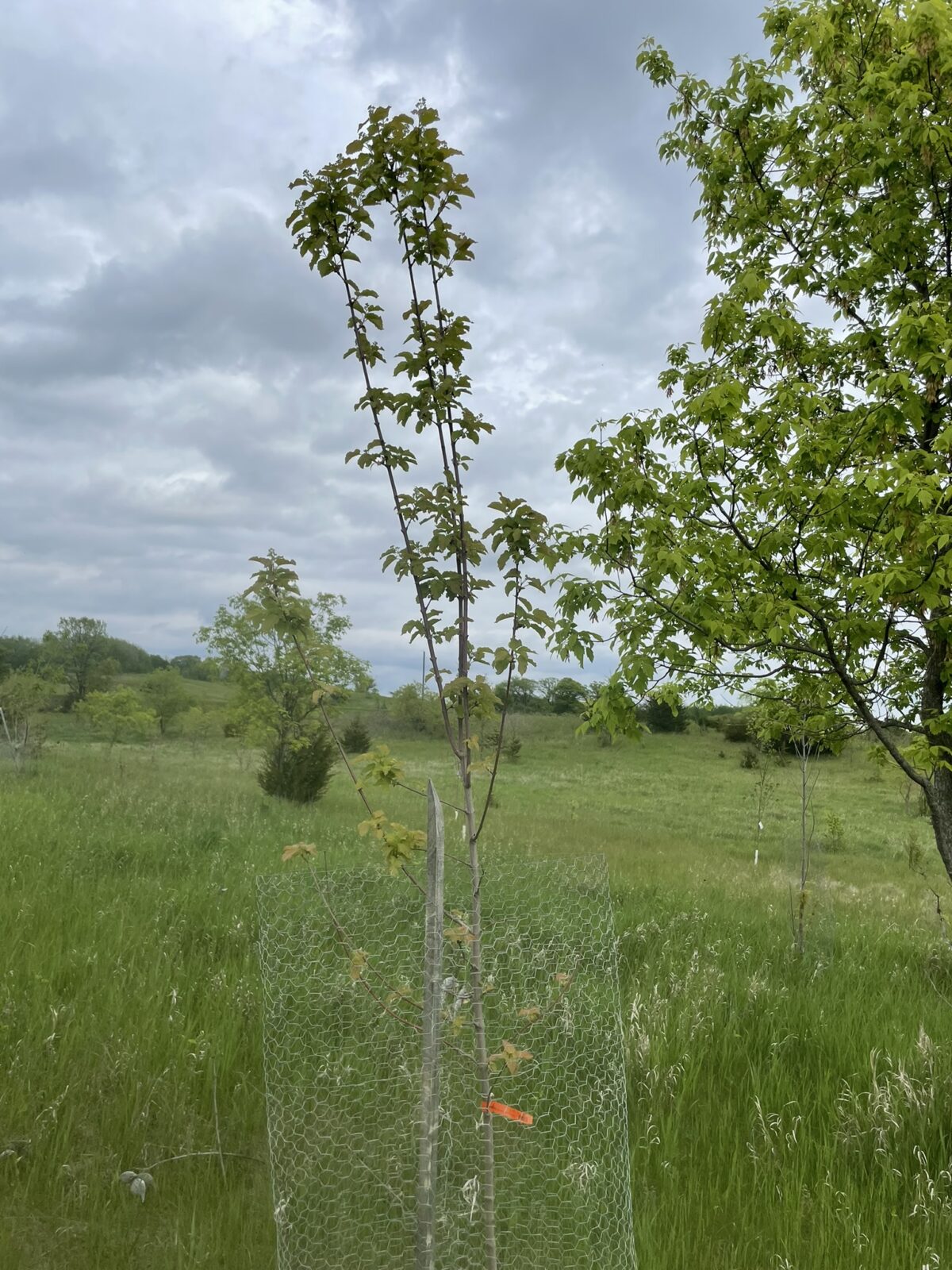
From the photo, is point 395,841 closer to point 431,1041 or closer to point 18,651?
point 431,1041

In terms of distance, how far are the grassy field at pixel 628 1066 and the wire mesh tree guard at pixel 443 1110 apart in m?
0.18

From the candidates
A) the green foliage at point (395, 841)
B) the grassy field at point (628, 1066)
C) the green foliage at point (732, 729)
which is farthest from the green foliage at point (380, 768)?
the green foliage at point (732, 729)

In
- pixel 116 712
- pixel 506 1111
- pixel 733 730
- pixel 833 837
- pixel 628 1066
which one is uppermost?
pixel 116 712

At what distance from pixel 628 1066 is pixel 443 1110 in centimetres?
139

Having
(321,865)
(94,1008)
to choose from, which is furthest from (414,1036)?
(321,865)

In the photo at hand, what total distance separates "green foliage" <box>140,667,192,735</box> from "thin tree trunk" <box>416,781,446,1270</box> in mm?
57204

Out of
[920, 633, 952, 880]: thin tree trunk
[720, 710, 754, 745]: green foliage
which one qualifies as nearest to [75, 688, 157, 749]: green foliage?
[720, 710, 754, 745]: green foliage

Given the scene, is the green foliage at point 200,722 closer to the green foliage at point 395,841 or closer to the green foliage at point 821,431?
the green foliage at point 821,431

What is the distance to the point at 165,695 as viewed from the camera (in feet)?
189

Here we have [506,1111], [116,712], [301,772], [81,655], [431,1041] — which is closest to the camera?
[431,1041]

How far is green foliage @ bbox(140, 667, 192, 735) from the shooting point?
5662cm

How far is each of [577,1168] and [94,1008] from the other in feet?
10.3

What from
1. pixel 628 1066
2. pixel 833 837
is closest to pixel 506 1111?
pixel 628 1066

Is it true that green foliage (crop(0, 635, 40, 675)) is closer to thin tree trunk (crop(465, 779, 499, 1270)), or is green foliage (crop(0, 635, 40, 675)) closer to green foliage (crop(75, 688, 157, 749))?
green foliage (crop(75, 688, 157, 749))
